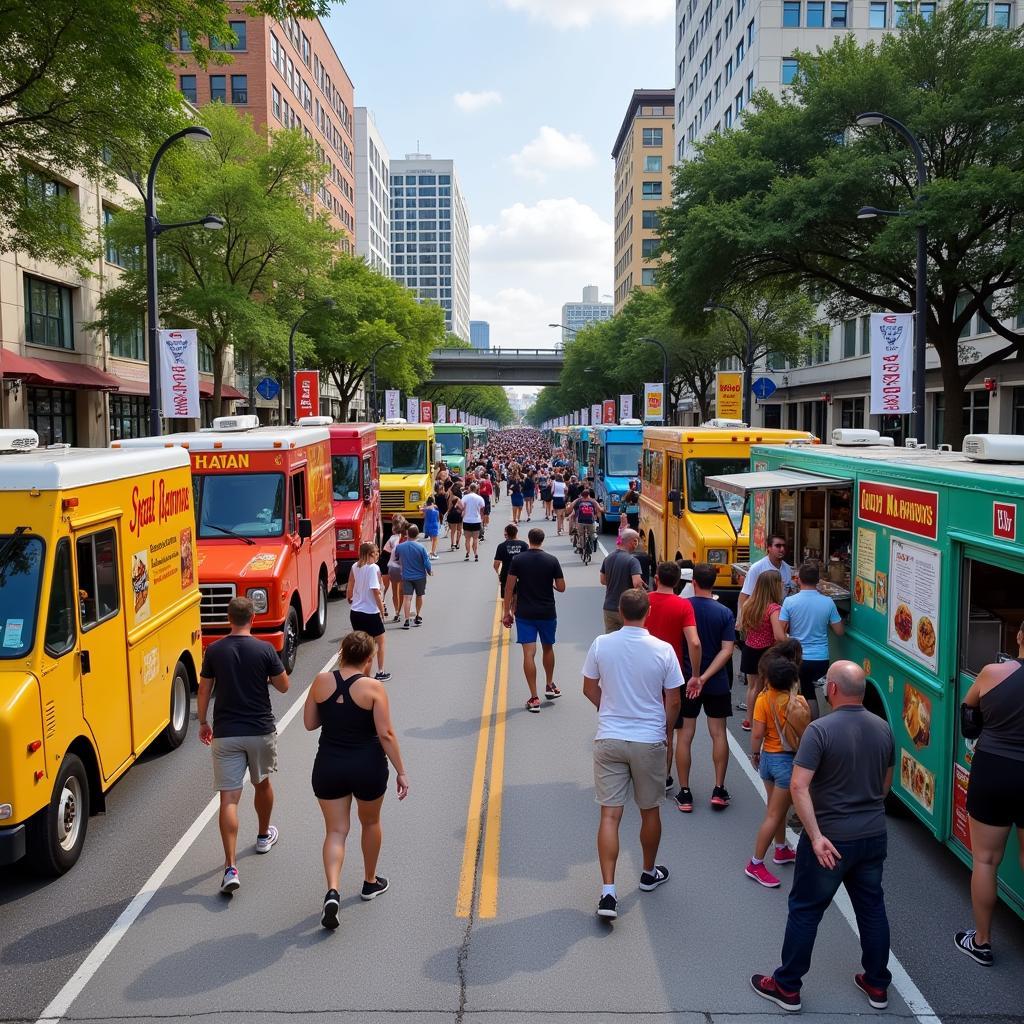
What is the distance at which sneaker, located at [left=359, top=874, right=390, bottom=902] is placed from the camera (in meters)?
6.23

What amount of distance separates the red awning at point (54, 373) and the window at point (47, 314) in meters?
0.75

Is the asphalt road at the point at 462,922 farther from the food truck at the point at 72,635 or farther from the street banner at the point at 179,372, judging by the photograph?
the street banner at the point at 179,372

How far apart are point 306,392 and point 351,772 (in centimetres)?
3174

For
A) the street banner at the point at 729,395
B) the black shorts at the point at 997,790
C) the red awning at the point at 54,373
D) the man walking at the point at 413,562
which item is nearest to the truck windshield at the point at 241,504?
the man walking at the point at 413,562

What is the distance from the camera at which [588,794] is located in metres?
8.07

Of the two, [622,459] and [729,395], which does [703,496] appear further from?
[729,395]

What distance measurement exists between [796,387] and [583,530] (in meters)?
39.8

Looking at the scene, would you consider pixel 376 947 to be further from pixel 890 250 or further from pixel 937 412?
pixel 937 412

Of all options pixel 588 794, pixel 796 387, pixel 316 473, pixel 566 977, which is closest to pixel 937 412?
pixel 796 387

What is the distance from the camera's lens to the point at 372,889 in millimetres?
6246

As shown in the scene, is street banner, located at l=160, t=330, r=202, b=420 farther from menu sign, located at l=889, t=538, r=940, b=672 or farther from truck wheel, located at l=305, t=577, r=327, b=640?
menu sign, located at l=889, t=538, r=940, b=672

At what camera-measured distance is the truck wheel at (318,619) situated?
563 inches

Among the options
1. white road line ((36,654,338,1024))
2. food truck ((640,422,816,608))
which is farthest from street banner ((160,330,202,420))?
white road line ((36,654,338,1024))

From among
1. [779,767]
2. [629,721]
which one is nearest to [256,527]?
[629,721]
